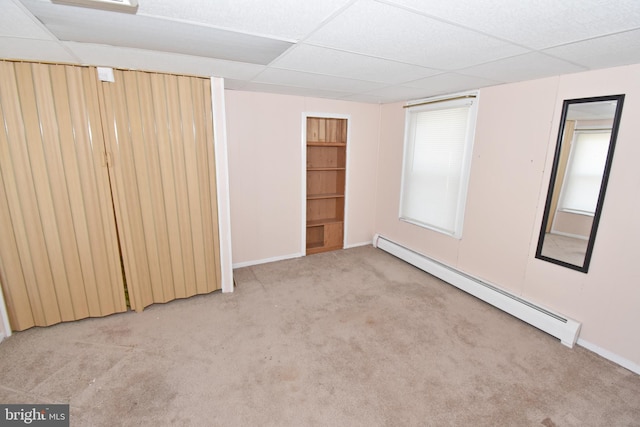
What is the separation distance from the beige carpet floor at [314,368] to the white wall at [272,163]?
44.1 inches

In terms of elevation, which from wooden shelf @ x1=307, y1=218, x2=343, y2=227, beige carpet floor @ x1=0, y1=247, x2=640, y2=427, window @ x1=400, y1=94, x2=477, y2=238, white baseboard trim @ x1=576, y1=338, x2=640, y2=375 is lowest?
beige carpet floor @ x1=0, y1=247, x2=640, y2=427

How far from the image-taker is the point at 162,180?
9.48 ft

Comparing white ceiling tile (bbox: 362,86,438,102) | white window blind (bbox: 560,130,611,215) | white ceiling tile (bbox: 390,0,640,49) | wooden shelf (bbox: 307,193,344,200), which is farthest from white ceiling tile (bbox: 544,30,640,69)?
wooden shelf (bbox: 307,193,344,200)

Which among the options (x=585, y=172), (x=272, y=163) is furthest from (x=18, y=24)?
(x=585, y=172)

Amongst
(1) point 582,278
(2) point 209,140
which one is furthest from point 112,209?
(1) point 582,278

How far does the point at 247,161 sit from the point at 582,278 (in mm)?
3741

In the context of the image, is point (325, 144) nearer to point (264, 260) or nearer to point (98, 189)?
point (264, 260)

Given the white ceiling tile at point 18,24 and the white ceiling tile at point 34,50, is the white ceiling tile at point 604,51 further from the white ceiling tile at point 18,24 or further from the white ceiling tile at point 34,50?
the white ceiling tile at point 34,50

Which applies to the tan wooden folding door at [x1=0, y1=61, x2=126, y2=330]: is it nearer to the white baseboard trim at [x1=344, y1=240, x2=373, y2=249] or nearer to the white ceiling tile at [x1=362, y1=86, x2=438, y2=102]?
the white ceiling tile at [x1=362, y1=86, x2=438, y2=102]

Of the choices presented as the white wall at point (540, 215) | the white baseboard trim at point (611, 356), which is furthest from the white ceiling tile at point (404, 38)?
the white baseboard trim at point (611, 356)

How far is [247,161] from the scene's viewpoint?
12.7ft

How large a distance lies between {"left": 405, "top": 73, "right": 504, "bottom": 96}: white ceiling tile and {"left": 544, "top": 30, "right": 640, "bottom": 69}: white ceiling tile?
0.76m

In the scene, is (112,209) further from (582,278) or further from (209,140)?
(582,278)

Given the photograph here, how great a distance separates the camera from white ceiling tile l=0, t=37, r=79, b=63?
1.88 metres
